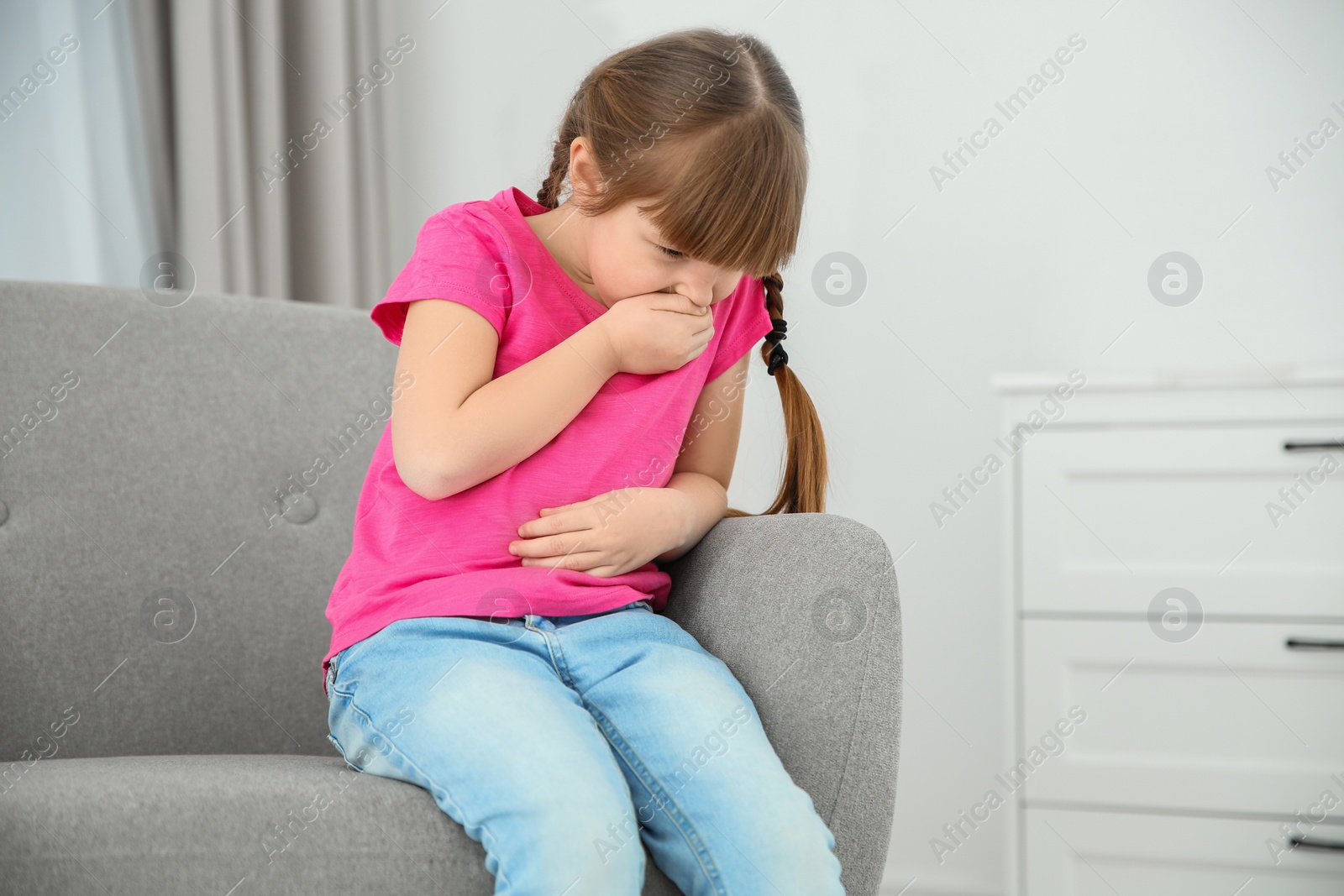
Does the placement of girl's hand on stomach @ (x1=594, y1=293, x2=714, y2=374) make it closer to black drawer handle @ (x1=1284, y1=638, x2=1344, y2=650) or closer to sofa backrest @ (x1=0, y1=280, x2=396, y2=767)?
sofa backrest @ (x1=0, y1=280, x2=396, y2=767)

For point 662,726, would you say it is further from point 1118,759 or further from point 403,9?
point 403,9

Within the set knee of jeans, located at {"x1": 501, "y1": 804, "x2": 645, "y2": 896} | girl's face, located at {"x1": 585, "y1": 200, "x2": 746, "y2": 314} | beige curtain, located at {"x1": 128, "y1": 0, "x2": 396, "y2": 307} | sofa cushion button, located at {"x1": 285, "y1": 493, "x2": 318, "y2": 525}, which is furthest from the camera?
beige curtain, located at {"x1": 128, "y1": 0, "x2": 396, "y2": 307}

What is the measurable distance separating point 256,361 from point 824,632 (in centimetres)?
66

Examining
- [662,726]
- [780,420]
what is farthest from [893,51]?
[662,726]

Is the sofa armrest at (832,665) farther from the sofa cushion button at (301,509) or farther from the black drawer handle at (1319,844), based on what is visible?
the black drawer handle at (1319,844)

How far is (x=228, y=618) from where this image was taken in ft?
3.16

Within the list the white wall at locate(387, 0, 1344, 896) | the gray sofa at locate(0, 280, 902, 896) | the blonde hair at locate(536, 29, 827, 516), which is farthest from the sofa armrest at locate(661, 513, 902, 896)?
the white wall at locate(387, 0, 1344, 896)

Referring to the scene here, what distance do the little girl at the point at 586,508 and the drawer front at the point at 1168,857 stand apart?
59 cm

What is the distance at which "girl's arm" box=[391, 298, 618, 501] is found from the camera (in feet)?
2.34

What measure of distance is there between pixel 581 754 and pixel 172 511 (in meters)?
0.56

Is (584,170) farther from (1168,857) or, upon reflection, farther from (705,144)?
(1168,857)

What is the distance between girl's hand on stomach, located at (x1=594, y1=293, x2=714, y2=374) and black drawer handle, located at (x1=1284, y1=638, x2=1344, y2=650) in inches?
31.4

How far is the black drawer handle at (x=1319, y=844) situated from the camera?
108 cm

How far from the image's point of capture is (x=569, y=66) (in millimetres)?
1730
